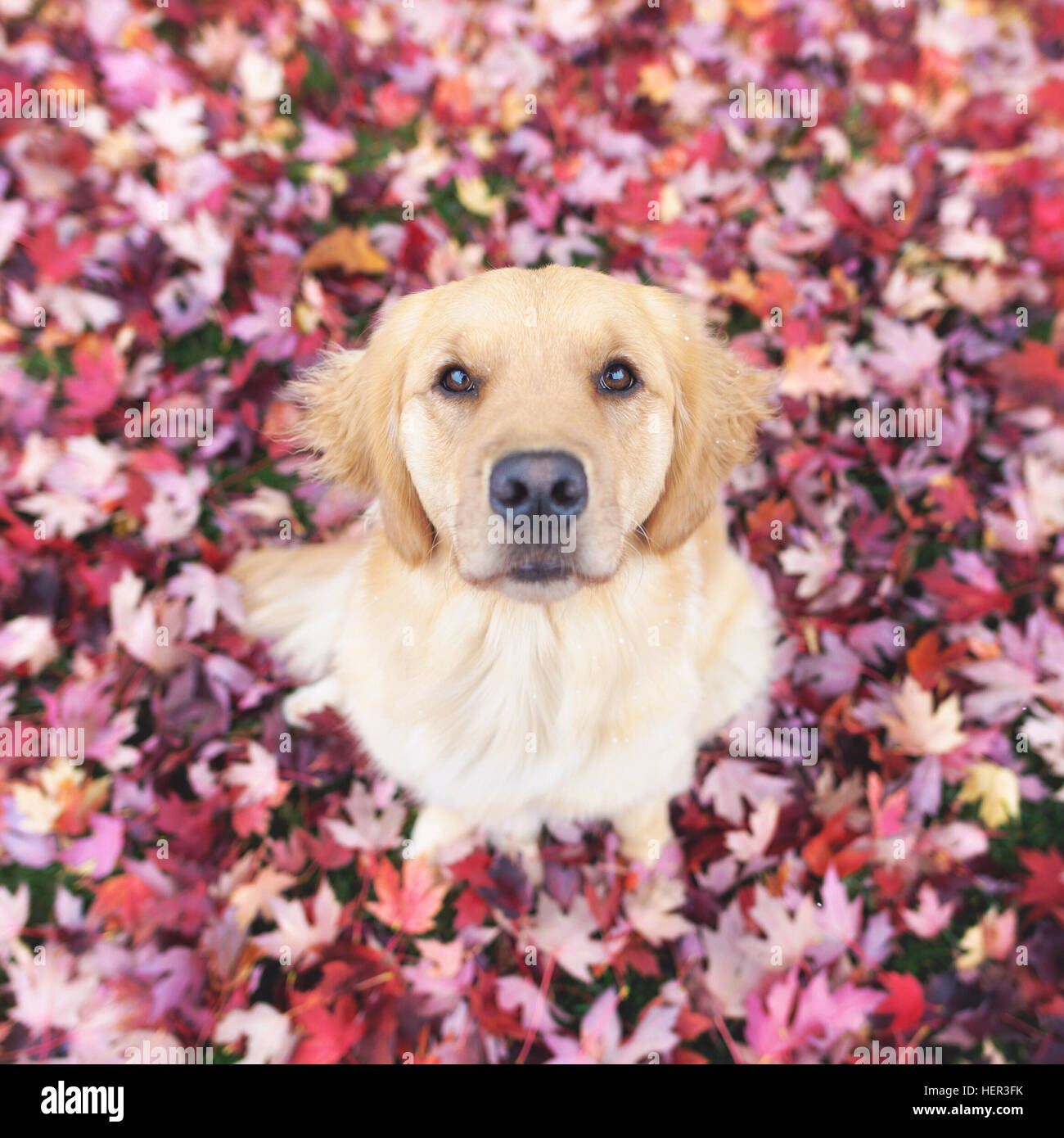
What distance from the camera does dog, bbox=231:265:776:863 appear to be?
1.56m

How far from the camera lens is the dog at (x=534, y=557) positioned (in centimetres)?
156

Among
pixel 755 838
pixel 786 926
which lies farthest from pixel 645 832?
pixel 786 926

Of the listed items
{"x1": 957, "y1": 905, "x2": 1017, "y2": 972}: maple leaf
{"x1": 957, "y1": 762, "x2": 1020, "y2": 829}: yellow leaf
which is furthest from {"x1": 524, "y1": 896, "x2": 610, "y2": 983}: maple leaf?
{"x1": 957, "y1": 762, "x2": 1020, "y2": 829}: yellow leaf

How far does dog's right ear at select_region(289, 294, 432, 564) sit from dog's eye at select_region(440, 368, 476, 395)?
7.2 inches

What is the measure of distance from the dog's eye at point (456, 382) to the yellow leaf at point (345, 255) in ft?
5.76

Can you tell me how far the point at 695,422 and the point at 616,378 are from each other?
0.32 meters

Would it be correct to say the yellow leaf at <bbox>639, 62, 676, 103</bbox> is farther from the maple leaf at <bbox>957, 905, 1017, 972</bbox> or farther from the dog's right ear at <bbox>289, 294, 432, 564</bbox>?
the maple leaf at <bbox>957, 905, 1017, 972</bbox>

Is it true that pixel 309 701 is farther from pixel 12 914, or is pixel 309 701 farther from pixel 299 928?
pixel 12 914

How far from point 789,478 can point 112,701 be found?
8.82 ft
